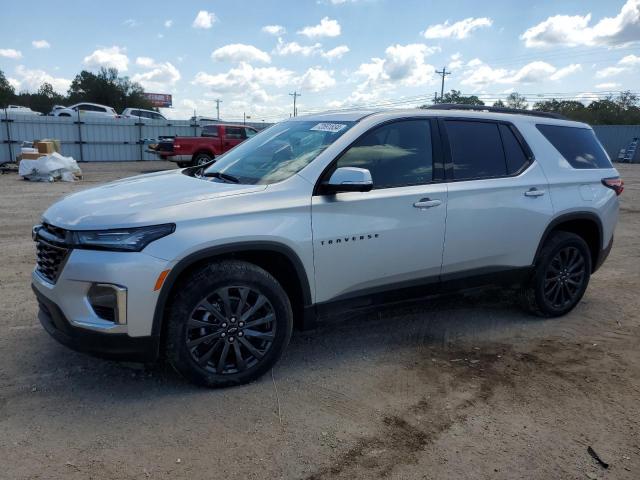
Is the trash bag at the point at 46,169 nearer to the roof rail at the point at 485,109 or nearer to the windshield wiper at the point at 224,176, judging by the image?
the windshield wiper at the point at 224,176

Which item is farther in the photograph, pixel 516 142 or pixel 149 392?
pixel 516 142

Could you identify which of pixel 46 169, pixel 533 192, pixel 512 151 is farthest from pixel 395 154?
pixel 46 169

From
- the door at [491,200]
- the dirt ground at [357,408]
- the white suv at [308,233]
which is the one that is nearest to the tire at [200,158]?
the dirt ground at [357,408]

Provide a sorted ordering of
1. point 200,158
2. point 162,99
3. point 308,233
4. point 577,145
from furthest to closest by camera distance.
→ point 162,99 → point 200,158 → point 577,145 → point 308,233

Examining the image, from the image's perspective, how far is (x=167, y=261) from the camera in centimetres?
306

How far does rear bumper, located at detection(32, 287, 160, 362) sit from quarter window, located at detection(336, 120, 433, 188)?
68.3 inches

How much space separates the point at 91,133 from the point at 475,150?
2389 cm

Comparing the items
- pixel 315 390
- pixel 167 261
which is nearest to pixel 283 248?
pixel 167 261

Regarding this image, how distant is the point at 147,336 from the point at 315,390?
3.76 ft

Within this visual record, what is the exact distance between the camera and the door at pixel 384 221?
142 inches

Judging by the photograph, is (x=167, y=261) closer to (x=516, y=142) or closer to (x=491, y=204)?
(x=491, y=204)

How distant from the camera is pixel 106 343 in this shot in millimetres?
3068

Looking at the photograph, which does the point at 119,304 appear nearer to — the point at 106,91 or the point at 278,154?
the point at 278,154

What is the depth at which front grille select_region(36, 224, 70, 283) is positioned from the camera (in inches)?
124
